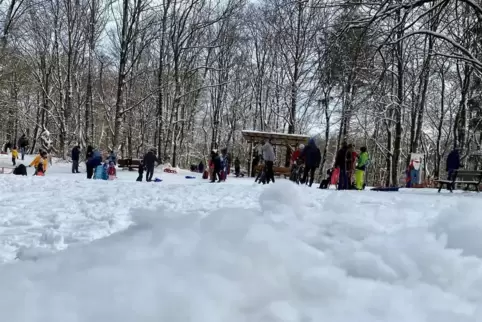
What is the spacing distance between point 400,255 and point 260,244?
1.13m

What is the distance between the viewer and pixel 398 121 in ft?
72.7

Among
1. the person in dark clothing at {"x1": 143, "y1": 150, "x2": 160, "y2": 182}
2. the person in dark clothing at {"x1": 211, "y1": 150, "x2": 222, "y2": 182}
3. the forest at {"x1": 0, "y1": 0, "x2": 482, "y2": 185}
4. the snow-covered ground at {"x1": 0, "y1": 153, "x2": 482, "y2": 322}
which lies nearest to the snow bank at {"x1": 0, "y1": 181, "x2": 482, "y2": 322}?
the snow-covered ground at {"x1": 0, "y1": 153, "x2": 482, "y2": 322}

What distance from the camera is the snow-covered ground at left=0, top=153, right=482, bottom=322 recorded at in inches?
106

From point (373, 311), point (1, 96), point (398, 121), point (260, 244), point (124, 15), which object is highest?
point (124, 15)

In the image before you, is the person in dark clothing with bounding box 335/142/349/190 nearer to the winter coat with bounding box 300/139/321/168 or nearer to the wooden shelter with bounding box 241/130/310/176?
the winter coat with bounding box 300/139/321/168

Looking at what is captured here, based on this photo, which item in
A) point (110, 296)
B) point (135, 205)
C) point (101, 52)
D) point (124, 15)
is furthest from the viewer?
point (101, 52)

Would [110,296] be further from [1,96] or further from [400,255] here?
[1,96]

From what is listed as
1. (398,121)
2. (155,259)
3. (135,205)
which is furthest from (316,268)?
(398,121)

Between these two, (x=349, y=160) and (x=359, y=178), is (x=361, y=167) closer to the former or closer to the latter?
(x=359, y=178)

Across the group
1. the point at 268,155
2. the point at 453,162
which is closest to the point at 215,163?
the point at 268,155

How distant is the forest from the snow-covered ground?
19.6ft

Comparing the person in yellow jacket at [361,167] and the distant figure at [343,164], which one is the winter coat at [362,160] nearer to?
Result: the person in yellow jacket at [361,167]

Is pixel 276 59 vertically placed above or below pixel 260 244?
above

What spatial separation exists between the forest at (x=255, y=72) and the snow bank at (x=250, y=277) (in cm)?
626
